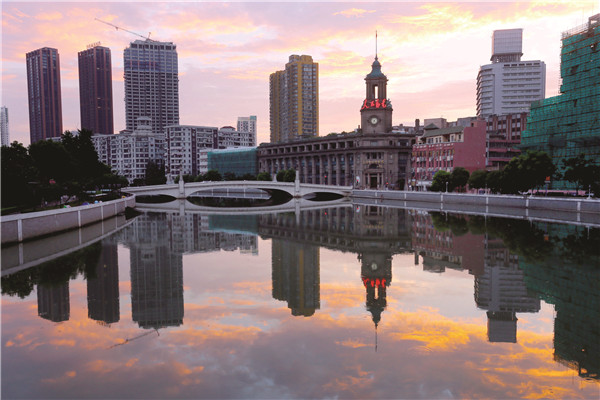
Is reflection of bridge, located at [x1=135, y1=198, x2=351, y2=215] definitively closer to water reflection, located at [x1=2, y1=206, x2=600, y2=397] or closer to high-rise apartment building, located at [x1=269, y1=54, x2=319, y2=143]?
water reflection, located at [x1=2, y1=206, x2=600, y2=397]

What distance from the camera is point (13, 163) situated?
36.2 m

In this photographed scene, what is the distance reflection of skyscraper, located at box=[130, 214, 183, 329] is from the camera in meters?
14.4

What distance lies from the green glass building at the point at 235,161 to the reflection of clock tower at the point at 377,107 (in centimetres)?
4322

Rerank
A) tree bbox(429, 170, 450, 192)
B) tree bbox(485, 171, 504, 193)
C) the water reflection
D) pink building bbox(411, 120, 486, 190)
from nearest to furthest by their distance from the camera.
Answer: the water reflection → tree bbox(485, 171, 504, 193) → tree bbox(429, 170, 450, 192) → pink building bbox(411, 120, 486, 190)

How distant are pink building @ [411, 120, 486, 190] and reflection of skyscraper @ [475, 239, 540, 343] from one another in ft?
204

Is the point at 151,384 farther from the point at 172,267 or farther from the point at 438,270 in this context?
the point at 438,270

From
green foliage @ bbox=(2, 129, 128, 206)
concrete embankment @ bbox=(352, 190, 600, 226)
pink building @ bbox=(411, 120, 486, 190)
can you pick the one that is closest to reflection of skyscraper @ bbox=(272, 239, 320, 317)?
green foliage @ bbox=(2, 129, 128, 206)

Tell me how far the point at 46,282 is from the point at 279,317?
1113cm

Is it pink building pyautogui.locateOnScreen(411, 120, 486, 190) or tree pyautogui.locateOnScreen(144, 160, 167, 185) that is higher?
pink building pyautogui.locateOnScreen(411, 120, 486, 190)

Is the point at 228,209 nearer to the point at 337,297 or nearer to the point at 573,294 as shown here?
the point at 337,297

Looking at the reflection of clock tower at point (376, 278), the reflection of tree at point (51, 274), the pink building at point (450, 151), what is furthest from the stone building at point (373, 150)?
the reflection of tree at point (51, 274)

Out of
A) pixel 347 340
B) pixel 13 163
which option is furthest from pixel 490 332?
pixel 13 163

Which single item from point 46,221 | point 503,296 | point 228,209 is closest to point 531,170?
point 228,209

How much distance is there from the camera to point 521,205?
2111 inches
